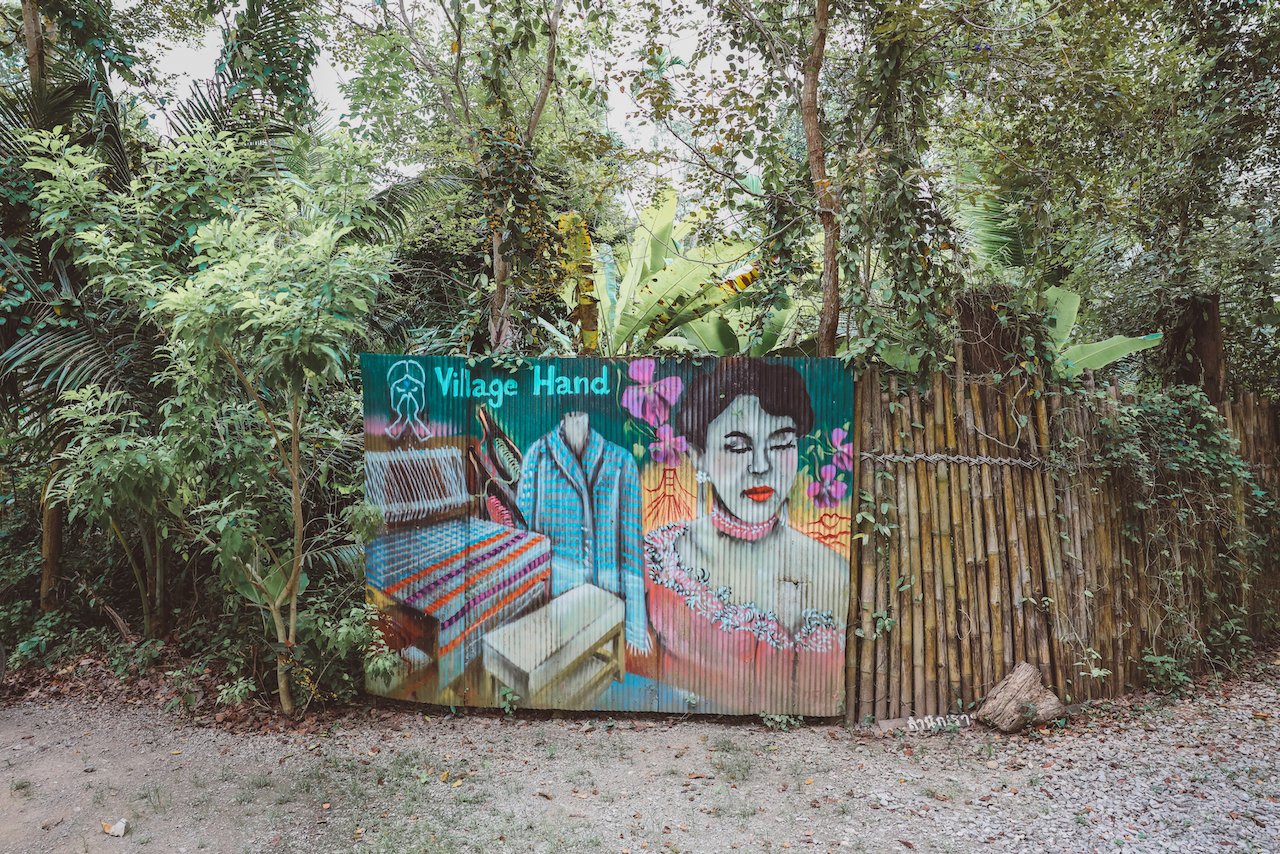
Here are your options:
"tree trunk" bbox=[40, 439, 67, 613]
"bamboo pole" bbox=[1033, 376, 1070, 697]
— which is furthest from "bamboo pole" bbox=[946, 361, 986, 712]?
"tree trunk" bbox=[40, 439, 67, 613]

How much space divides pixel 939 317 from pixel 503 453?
3.08 metres

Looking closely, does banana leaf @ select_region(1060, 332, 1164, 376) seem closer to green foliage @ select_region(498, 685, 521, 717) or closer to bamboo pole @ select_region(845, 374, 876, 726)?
bamboo pole @ select_region(845, 374, 876, 726)

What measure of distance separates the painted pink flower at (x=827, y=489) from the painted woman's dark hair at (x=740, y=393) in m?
0.31

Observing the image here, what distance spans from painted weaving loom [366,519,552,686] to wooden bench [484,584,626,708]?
0.45 feet

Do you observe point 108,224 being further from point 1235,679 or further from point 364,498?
point 1235,679

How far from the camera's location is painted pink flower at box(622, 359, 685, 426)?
501 cm

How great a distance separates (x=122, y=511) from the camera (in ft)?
17.8

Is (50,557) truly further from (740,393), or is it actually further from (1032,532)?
(1032,532)

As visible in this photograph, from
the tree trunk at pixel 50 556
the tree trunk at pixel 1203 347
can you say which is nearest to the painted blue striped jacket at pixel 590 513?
the tree trunk at pixel 50 556

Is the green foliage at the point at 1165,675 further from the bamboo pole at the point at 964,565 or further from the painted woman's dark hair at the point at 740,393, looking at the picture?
the painted woman's dark hair at the point at 740,393

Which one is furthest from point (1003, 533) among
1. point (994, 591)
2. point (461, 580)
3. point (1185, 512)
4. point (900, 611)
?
point (461, 580)

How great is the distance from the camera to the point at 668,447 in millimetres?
5012

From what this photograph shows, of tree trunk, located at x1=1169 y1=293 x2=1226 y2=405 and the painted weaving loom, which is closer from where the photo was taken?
the painted weaving loom

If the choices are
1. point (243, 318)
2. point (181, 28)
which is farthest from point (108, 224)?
point (181, 28)
